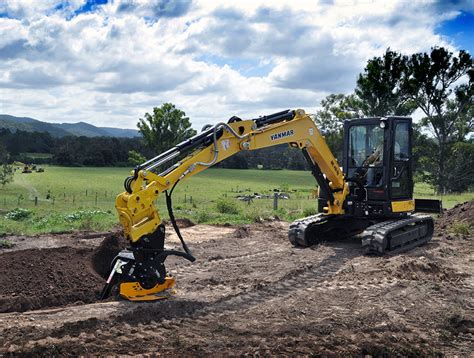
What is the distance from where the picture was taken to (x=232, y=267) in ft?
37.0

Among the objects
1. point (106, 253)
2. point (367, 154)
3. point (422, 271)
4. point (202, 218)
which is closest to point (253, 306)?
point (422, 271)

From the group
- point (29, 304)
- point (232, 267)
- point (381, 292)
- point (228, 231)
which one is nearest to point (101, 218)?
point (228, 231)

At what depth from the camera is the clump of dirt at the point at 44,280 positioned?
880 centimetres

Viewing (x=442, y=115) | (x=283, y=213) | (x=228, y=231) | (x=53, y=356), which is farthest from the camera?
(x=442, y=115)

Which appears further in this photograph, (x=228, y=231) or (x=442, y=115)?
(x=442, y=115)

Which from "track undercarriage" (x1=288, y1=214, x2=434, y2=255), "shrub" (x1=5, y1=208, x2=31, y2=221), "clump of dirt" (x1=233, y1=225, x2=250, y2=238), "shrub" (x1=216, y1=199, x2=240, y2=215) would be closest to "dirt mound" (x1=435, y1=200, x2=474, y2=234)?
"track undercarriage" (x1=288, y1=214, x2=434, y2=255)

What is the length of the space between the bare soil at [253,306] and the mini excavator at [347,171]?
0.65 m

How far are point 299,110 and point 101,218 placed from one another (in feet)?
33.8

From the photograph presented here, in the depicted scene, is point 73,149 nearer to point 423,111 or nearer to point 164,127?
point 164,127

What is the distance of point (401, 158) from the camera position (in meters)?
13.2

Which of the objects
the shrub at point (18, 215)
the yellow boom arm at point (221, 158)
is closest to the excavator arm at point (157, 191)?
the yellow boom arm at point (221, 158)

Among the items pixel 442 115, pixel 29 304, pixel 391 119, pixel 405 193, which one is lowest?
pixel 29 304

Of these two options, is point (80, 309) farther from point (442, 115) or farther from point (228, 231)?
point (442, 115)

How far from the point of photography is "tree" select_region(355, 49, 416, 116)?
39000mm
